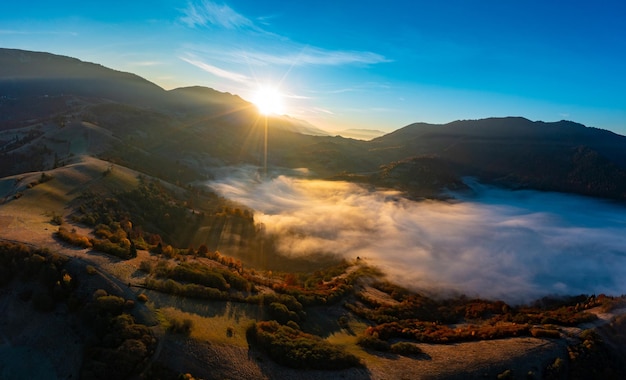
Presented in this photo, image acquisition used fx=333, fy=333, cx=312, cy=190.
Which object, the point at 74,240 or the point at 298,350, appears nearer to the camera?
the point at 298,350

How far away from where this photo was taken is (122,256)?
100ft

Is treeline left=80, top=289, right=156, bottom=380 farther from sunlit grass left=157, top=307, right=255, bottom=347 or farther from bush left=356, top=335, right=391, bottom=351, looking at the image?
bush left=356, top=335, right=391, bottom=351

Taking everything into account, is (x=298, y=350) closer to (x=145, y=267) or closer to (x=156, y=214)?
A: (x=145, y=267)

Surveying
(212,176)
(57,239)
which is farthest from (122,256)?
(212,176)

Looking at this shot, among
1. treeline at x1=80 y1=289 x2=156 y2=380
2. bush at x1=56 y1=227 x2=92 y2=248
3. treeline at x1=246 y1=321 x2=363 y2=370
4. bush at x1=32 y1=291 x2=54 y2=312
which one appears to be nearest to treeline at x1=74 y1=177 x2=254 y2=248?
bush at x1=56 y1=227 x2=92 y2=248

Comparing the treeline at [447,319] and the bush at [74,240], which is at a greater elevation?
the bush at [74,240]

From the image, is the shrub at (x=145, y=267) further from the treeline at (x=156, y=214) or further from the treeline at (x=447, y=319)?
the treeline at (x=447, y=319)

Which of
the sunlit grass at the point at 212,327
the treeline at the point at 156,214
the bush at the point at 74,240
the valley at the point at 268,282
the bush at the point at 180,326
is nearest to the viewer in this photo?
the valley at the point at 268,282

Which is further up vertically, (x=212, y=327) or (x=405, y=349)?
(x=212, y=327)

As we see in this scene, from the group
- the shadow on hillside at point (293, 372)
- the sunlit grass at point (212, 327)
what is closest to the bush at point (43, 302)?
the sunlit grass at point (212, 327)

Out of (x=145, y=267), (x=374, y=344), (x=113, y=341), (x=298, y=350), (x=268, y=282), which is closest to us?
(x=113, y=341)

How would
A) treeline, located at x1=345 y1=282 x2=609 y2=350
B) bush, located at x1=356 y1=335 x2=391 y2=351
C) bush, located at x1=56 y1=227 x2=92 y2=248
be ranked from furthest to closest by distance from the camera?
treeline, located at x1=345 y1=282 x2=609 y2=350
bush, located at x1=56 y1=227 x2=92 y2=248
bush, located at x1=356 y1=335 x2=391 y2=351

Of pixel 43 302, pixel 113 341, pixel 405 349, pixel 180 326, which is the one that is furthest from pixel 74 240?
pixel 405 349

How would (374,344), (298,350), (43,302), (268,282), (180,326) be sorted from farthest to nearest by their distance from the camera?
(268,282) < (374,344) < (298,350) < (180,326) < (43,302)
